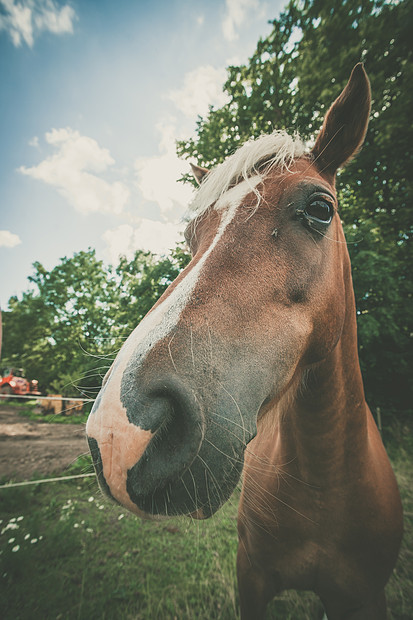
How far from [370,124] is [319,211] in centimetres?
875

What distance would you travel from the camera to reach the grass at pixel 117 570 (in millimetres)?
2580

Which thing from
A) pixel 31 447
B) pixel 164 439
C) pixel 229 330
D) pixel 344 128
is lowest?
pixel 31 447

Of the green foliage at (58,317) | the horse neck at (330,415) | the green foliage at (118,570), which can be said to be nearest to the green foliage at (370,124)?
the green foliage at (118,570)

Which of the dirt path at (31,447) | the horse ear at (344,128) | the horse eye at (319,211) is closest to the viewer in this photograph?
the horse eye at (319,211)

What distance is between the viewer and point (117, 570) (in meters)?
3.08

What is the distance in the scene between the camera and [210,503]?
0.81m

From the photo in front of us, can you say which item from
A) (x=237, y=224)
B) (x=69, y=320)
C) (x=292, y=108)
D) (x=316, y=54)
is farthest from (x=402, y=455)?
(x=69, y=320)

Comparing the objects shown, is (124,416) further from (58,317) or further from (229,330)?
(58,317)

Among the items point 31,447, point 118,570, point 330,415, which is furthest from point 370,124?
point 31,447

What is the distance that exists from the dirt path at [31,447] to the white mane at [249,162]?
484 centimetres

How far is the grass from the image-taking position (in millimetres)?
2580

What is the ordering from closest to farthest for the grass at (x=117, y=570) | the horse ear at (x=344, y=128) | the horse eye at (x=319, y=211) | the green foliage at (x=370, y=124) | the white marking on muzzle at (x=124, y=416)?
the white marking on muzzle at (x=124, y=416) < the horse eye at (x=319, y=211) < the horse ear at (x=344, y=128) < the grass at (x=117, y=570) < the green foliage at (x=370, y=124)

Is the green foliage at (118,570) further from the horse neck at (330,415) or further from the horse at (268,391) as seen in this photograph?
the horse neck at (330,415)

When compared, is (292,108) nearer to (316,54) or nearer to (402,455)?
(316,54)
